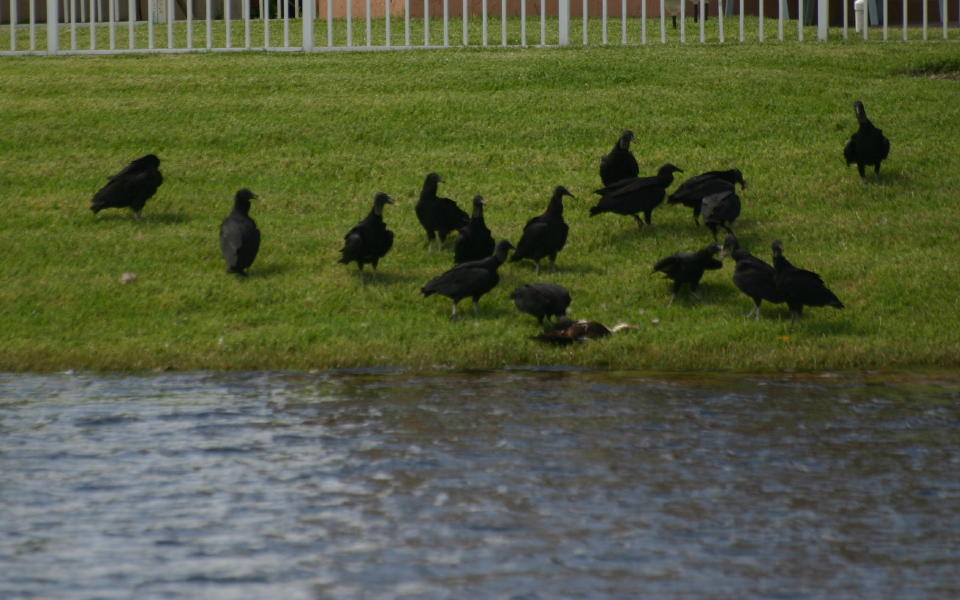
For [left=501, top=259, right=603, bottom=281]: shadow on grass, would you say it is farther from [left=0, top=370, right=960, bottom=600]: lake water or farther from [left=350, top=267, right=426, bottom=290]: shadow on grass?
[left=0, top=370, right=960, bottom=600]: lake water

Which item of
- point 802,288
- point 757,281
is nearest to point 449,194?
point 757,281

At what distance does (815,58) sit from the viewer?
2200 cm

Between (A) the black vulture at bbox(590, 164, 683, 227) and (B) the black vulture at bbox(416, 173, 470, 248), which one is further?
(A) the black vulture at bbox(590, 164, 683, 227)

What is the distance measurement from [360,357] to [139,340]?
76.3 inches

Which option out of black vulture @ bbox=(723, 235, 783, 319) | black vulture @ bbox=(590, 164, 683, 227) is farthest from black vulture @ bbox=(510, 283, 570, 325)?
black vulture @ bbox=(590, 164, 683, 227)

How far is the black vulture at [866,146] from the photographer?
52.3 ft

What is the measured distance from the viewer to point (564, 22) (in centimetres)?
2341

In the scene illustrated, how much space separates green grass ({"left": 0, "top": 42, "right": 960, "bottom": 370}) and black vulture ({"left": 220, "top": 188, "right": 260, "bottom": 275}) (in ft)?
0.59

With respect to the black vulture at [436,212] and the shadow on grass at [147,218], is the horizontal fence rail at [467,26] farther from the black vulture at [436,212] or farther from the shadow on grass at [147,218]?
the black vulture at [436,212]

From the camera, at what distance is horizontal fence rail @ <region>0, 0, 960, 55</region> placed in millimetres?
23531

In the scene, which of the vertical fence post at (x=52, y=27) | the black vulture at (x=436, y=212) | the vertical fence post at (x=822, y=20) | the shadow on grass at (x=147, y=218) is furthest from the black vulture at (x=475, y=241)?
the vertical fence post at (x=52, y=27)

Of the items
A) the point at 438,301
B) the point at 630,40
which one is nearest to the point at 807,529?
the point at 438,301

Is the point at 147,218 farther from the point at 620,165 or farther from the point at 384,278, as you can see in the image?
the point at 620,165

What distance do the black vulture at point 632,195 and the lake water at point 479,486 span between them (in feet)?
9.64
